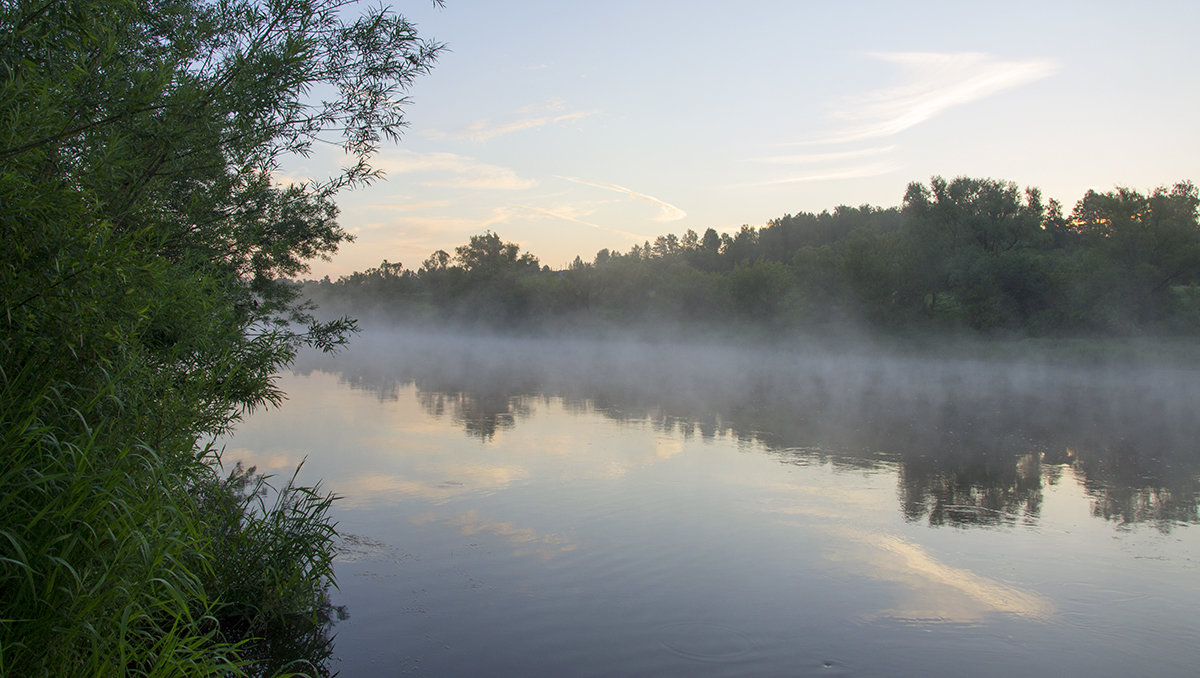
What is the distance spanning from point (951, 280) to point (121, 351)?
2204 inches

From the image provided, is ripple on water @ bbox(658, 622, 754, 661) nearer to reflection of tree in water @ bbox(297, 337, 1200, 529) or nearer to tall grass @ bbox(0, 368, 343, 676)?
tall grass @ bbox(0, 368, 343, 676)

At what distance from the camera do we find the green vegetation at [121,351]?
342cm

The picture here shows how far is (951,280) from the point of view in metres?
53.4

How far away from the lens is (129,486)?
3807mm

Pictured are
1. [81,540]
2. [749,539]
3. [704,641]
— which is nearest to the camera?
[81,540]

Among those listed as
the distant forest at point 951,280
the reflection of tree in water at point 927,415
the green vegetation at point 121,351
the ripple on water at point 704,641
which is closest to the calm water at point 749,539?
the ripple on water at point 704,641

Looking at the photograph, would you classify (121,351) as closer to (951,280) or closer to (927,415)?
(927,415)

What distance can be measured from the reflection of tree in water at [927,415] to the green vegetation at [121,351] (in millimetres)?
9253

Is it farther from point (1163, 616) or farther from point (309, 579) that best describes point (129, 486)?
point (1163, 616)

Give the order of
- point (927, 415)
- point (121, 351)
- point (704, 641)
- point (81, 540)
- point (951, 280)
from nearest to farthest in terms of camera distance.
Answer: point (81, 540) < point (121, 351) < point (704, 641) < point (927, 415) < point (951, 280)

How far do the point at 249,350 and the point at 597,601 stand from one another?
4154 millimetres

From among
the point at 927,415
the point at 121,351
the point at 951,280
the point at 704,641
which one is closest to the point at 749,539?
the point at 704,641

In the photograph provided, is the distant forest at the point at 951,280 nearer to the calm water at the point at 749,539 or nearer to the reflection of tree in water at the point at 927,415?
the reflection of tree in water at the point at 927,415

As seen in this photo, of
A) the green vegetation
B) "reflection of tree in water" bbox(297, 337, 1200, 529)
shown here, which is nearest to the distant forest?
"reflection of tree in water" bbox(297, 337, 1200, 529)
